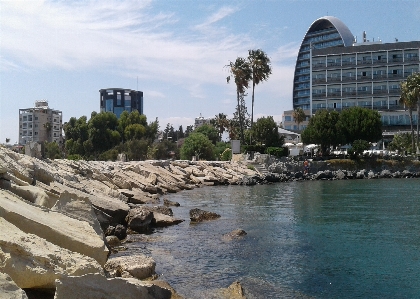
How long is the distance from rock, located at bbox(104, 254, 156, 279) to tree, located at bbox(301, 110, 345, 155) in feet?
181

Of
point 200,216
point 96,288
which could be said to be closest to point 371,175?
point 200,216

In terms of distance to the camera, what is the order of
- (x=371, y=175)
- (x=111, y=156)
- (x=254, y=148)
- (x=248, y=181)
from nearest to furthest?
(x=248, y=181) < (x=371, y=175) < (x=254, y=148) < (x=111, y=156)

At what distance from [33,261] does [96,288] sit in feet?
3.09

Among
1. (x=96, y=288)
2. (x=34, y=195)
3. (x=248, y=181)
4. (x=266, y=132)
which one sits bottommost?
(x=248, y=181)

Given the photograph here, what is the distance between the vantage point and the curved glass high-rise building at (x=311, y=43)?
133 meters

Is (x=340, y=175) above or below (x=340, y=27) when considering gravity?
below

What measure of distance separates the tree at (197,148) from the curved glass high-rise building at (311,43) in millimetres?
79641

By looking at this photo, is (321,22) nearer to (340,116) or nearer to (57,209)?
(340,116)

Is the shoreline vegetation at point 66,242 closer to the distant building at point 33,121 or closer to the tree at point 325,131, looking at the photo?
the tree at point 325,131

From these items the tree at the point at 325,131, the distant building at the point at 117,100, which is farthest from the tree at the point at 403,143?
the distant building at the point at 117,100

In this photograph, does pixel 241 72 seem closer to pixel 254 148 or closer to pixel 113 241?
pixel 254 148

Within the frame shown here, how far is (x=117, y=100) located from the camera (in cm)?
15775

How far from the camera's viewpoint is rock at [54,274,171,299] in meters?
5.47

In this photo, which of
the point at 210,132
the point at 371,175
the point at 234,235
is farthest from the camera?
the point at 210,132
